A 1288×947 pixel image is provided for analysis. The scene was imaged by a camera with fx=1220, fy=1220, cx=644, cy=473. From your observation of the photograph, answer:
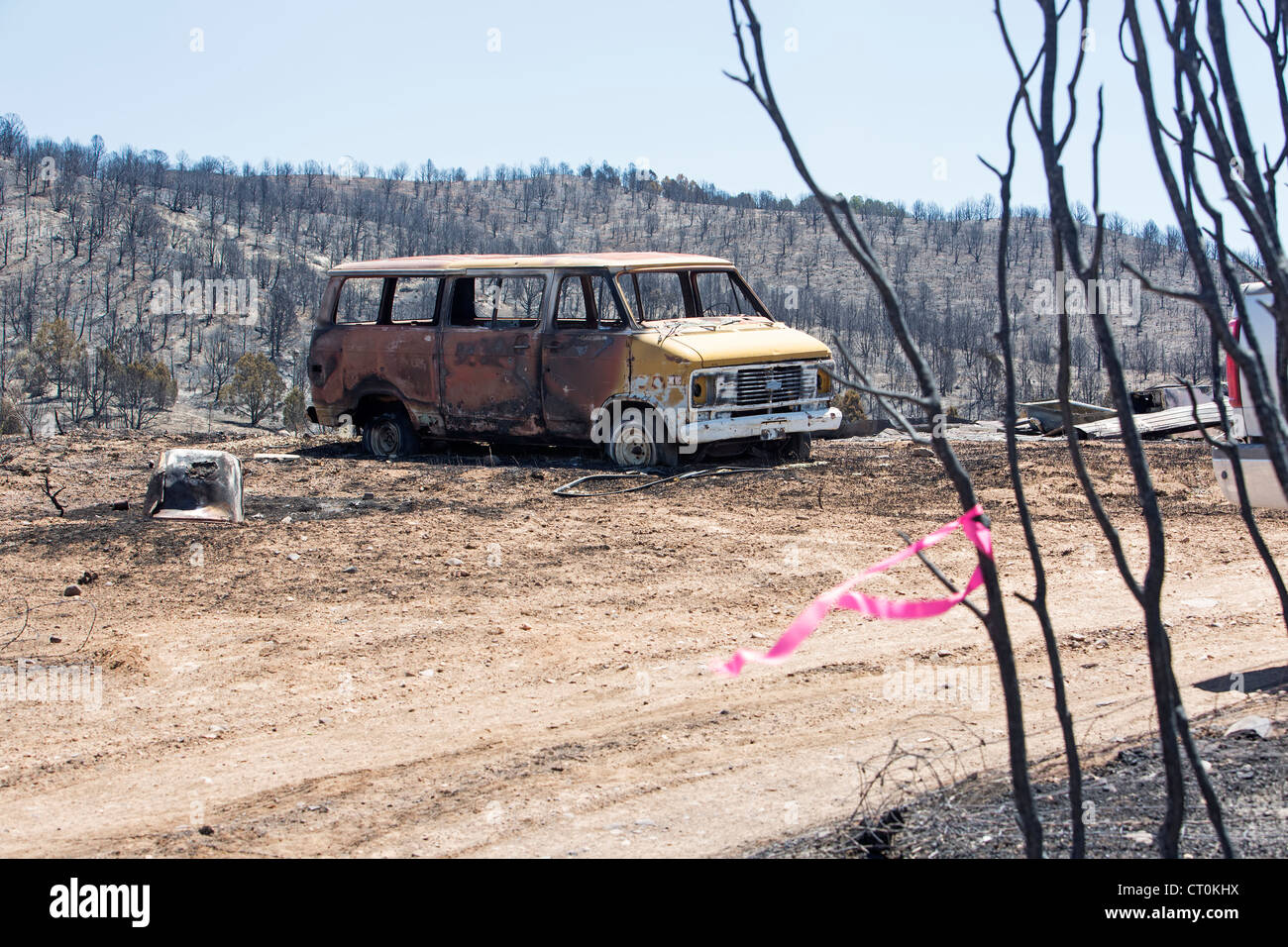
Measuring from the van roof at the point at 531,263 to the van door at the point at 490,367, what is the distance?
157 mm

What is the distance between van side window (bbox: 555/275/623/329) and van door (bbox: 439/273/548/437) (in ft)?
0.72

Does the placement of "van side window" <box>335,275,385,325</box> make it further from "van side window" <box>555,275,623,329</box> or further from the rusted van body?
"van side window" <box>555,275,623,329</box>

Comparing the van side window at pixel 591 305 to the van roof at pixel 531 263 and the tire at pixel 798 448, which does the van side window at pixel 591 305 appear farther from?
the tire at pixel 798 448

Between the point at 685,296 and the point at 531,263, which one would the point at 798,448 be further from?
the point at 531,263

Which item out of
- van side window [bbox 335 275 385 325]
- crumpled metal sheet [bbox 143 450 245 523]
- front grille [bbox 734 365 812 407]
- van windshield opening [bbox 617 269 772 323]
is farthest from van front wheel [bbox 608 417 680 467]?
crumpled metal sheet [bbox 143 450 245 523]

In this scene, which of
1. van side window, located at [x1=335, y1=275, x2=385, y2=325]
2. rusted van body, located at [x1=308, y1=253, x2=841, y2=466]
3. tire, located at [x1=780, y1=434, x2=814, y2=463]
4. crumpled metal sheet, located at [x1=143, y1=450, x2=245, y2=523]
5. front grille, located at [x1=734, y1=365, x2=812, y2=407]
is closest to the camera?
crumpled metal sheet, located at [x1=143, y1=450, x2=245, y2=523]

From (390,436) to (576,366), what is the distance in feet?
9.02

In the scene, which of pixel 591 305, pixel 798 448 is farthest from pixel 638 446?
pixel 798 448

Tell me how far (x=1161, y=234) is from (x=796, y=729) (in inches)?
3962

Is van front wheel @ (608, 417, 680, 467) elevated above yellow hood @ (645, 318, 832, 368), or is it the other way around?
yellow hood @ (645, 318, 832, 368)

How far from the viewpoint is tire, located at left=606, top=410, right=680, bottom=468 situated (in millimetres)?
11188

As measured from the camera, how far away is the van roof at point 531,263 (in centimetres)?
1174

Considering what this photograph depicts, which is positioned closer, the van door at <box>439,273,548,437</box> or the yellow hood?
the yellow hood

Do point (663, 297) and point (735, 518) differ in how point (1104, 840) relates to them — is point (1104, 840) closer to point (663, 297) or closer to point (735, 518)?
point (735, 518)
